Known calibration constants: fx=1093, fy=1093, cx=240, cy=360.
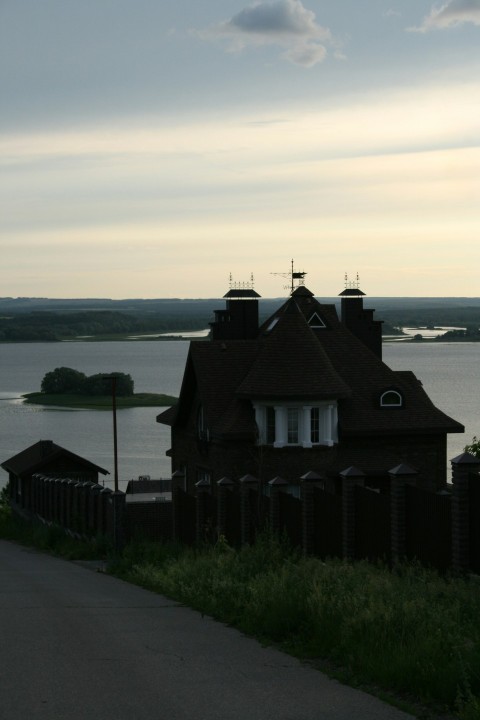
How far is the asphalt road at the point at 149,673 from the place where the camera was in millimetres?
8867

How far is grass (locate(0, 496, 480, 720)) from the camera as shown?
30.6 feet

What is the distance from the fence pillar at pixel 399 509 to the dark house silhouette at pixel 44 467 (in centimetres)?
3917

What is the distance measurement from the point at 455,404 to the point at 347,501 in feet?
325

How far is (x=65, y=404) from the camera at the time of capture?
14538cm

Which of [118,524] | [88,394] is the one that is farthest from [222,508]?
[88,394]

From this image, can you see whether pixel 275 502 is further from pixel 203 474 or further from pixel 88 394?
pixel 88 394

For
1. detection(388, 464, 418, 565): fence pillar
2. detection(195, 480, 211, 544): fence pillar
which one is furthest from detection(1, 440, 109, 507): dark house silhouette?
detection(388, 464, 418, 565): fence pillar

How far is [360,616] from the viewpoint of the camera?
11.1 meters

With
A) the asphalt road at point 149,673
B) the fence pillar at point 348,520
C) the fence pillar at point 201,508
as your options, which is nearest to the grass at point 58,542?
the fence pillar at point 201,508

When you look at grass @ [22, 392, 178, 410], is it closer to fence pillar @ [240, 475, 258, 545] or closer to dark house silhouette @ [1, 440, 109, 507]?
dark house silhouette @ [1, 440, 109, 507]

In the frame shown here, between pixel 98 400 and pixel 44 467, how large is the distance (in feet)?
303

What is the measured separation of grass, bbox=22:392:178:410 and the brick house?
3891 inches

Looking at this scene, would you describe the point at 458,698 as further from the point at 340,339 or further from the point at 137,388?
the point at 137,388

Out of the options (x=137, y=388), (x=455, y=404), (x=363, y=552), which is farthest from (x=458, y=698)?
(x=137, y=388)
